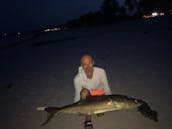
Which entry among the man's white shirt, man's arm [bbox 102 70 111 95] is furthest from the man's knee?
man's arm [bbox 102 70 111 95]

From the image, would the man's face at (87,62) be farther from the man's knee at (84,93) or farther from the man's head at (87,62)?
the man's knee at (84,93)

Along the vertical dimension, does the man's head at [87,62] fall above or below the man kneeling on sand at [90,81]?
above

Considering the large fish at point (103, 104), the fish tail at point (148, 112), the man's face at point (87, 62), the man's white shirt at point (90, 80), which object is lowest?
the fish tail at point (148, 112)

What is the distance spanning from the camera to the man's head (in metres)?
6.08

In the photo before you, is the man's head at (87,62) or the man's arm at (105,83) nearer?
the man's head at (87,62)

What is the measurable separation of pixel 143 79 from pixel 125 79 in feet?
2.34

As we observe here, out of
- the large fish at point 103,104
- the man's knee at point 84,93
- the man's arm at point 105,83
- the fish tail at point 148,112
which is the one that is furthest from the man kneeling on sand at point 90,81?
the fish tail at point 148,112

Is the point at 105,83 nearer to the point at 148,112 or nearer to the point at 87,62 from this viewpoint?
the point at 87,62

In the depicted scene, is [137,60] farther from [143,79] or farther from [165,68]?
[143,79]

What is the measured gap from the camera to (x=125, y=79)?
440 inches

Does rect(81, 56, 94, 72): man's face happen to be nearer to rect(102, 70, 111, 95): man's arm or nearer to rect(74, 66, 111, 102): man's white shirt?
rect(74, 66, 111, 102): man's white shirt

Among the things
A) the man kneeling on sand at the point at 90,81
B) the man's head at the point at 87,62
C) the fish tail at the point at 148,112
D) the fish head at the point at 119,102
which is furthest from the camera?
the fish tail at the point at 148,112

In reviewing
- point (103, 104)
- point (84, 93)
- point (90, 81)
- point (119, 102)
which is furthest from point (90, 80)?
point (119, 102)

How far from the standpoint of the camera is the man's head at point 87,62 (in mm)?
6078
